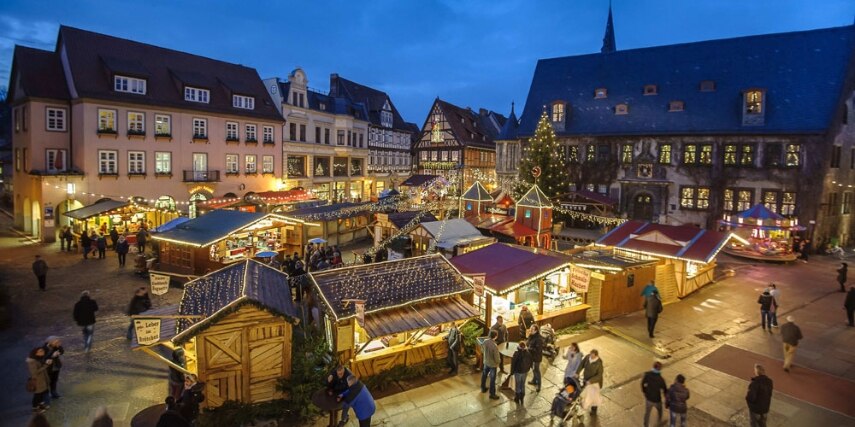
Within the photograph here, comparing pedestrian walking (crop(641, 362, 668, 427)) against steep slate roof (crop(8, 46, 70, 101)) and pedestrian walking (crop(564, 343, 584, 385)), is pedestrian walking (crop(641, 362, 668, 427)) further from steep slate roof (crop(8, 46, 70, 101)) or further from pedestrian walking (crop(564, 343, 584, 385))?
steep slate roof (crop(8, 46, 70, 101))

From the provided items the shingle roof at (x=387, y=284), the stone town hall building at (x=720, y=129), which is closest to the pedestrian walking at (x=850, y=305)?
the shingle roof at (x=387, y=284)

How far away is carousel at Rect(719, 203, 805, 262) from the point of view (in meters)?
26.3

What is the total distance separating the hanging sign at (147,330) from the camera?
872cm

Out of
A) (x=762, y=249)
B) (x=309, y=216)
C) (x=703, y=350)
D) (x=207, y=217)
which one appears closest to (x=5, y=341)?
(x=207, y=217)

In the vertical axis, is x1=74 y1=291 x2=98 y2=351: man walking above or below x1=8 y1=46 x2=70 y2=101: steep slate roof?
below

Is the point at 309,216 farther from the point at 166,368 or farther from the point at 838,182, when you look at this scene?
the point at 838,182

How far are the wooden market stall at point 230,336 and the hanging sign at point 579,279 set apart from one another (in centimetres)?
909

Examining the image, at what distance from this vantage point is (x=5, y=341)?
12914mm

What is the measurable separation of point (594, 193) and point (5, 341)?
3370 cm

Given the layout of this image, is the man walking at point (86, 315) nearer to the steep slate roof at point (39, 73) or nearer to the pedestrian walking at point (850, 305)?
the steep slate roof at point (39, 73)

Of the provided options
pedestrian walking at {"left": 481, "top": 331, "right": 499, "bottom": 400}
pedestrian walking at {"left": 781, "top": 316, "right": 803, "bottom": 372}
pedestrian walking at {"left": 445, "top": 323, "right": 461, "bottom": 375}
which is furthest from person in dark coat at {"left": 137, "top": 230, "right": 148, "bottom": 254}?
pedestrian walking at {"left": 781, "top": 316, "right": 803, "bottom": 372}

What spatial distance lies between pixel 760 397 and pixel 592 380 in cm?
296

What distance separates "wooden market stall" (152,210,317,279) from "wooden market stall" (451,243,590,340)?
32.0 ft

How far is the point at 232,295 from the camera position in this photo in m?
9.57
